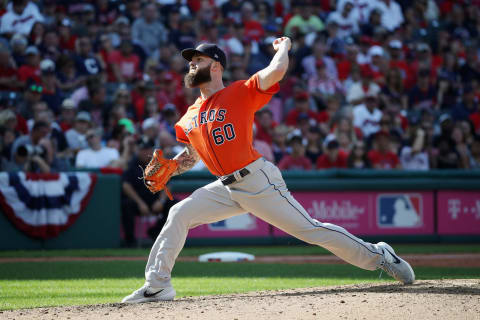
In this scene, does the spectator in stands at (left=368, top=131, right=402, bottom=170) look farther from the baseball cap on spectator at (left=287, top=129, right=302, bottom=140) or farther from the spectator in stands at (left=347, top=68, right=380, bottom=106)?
the spectator in stands at (left=347, top=68, right=380, bottom=106)

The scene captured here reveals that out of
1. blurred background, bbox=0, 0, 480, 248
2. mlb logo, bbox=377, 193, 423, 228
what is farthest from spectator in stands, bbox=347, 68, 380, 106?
mlb logo, bbox=377, 193, 423, 228

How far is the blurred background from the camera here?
11.9 m

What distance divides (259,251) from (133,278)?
375 centimetres

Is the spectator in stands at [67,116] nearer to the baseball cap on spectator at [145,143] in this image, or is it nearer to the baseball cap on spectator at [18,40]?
the baseball cap on spectator at [145,143]

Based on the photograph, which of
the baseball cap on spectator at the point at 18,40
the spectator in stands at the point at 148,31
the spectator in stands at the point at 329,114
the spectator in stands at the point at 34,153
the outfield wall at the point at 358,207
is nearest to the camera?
the spectator in stands at the point at 34,153

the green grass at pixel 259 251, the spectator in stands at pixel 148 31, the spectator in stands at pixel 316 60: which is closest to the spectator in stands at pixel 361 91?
the spectator in stands at pixel 316 60

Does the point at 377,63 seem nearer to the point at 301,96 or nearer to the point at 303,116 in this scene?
the point at 301,96

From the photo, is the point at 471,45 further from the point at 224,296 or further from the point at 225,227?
the point at 224,296

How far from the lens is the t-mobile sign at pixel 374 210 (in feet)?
41.0

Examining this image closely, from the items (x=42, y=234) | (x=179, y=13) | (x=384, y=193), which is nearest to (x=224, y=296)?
(x=42, y=234)

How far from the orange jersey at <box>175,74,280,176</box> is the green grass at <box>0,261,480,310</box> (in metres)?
1.67

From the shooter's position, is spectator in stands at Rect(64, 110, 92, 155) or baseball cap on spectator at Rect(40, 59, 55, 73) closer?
spectator in stands at Rect(64, 110, 92, 155)

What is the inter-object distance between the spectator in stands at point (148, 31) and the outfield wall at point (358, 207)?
455 centimetres

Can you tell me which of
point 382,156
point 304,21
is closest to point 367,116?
point 382,156
